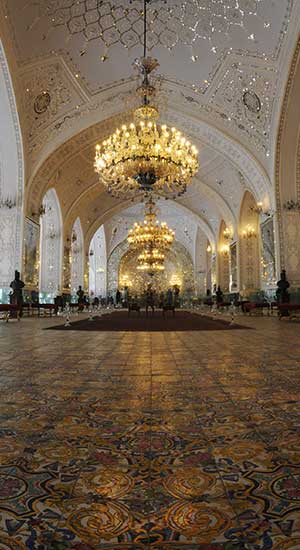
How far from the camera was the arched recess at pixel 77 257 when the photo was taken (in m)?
20.0

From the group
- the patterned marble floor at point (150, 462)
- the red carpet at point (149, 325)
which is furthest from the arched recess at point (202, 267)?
the patterned marble floor at point (150, 462)

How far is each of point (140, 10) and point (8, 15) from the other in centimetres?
339

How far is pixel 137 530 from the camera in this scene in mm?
779

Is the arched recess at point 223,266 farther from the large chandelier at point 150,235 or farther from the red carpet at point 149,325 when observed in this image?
the red carpet at point 149,325

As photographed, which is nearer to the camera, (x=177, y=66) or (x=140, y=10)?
(x=140, y=10)

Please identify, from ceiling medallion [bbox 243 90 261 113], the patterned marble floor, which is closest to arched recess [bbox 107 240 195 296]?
ceiling medallion [bbox 243 90 261 113]

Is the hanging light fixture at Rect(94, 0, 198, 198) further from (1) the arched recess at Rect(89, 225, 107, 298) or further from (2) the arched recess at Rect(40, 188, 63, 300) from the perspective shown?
(1) the arched recess at Rect(89, 225, 107, 298)

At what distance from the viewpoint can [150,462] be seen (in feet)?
3.71

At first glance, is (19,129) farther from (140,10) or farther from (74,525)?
(74,525)

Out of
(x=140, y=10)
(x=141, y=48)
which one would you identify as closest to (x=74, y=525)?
(x=140, y=10)

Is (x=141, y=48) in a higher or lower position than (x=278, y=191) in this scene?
higher

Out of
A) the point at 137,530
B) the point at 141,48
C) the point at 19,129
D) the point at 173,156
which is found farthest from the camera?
the point at 19,129

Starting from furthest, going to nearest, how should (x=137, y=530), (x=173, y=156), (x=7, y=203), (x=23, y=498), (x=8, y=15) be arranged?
1. (x=7, y=203)
2. (x=8, y=15)
3. (x=173, y=156)
4. (x=23, y=498)
5. (x=137, y=530)

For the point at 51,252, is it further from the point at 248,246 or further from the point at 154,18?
the point at 154,18
